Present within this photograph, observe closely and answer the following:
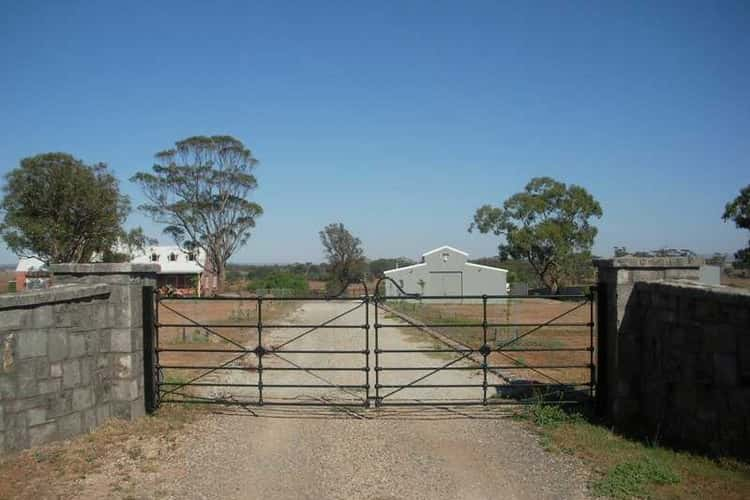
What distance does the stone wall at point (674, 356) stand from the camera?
5.89m

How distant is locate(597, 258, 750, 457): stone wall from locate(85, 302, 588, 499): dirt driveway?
141 centimetres

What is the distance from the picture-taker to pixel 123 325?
26.2ft

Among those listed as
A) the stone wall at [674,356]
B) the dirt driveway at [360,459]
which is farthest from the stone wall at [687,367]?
the dirt driveway at [360,459]

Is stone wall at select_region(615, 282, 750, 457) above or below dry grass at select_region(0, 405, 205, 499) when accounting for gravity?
above

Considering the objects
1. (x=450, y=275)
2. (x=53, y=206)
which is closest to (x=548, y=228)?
(x=450, y=275)

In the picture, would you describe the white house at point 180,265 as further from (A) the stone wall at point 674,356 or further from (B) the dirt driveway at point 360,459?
(A) the stone wall at point 674,356

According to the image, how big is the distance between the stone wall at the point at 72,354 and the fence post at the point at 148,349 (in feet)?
0.29

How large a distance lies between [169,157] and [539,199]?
3376cm

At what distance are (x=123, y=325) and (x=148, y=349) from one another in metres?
0.57

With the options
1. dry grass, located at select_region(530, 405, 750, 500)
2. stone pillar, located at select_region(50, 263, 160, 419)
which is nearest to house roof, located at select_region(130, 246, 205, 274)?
stone pillar, located at select_region(50, 263, 160, 419)

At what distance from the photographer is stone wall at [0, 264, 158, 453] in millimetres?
6516

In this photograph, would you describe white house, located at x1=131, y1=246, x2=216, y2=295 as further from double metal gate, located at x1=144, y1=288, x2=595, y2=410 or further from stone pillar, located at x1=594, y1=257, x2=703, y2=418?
stone pillar, located at x1=594, y1=257, x2=703, y2=418

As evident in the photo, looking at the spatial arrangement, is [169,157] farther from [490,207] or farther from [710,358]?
[710,358]

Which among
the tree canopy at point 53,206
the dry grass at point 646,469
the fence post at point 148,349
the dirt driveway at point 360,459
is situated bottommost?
the dirt driveway at point 360,459
